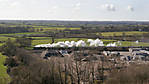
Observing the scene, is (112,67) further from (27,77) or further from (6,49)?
(6,49)

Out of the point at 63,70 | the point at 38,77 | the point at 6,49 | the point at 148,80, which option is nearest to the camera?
the point at 148,80

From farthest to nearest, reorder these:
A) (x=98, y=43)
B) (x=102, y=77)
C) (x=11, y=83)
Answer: (x=98, y=43)
(x=102, y=77)
(x=11, y=83)

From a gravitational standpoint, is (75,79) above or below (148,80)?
below

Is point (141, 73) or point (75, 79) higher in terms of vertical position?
point (141, 73)

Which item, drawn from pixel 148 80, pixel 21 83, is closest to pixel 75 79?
pixel 21 83

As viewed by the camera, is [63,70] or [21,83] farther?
[63,70]

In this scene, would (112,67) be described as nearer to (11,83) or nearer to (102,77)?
(102,77)

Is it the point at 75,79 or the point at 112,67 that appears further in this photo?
the point at 112,67

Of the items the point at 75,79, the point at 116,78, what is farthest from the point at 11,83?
the point at 116,78

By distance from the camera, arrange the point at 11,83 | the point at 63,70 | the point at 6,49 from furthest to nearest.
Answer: the point at 6,49 < the point at 63,70 < the point at 11,83
